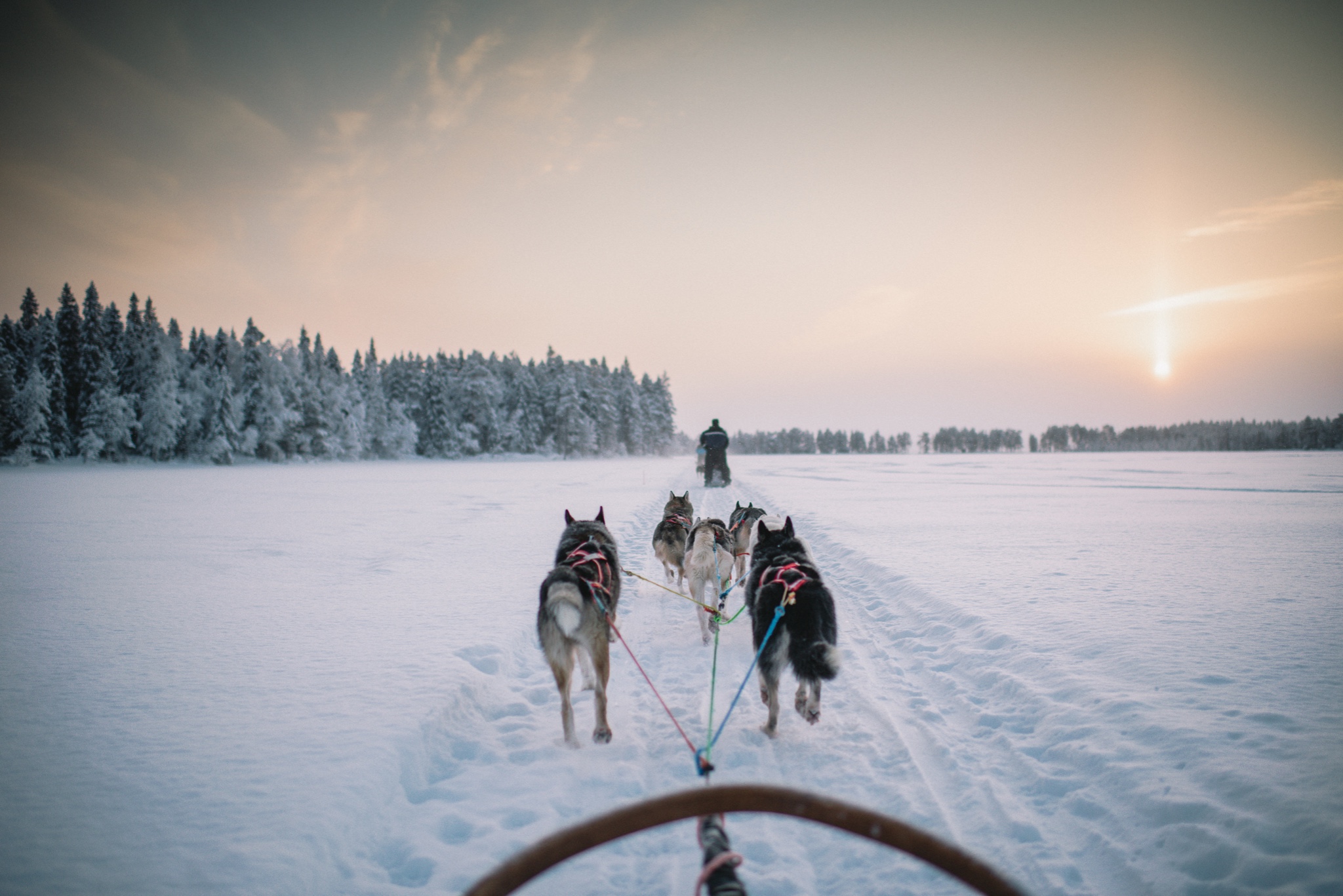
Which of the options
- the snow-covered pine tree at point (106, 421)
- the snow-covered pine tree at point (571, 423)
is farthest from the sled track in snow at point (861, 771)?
the snow-covered pine tree at point (571, 423)

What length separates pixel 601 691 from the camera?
374cm

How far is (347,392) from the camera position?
5750cm

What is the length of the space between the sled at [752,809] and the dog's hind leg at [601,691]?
2.55 meters

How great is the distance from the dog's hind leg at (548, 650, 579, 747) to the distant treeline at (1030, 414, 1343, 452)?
11347 centimetres

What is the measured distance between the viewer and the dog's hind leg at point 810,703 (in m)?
3.73

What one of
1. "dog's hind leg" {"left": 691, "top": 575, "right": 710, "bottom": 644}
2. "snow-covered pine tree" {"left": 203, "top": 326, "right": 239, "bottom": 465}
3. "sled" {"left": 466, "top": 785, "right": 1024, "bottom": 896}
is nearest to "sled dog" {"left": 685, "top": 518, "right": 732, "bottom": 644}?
"dog's hind leg" {"left": 691, "top": 575, "right": 710, "bottom": 644}

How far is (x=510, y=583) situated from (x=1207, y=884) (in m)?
7.18

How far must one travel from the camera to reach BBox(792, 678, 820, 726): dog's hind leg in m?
3.73

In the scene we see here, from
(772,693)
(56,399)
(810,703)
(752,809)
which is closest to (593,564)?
(772,693)

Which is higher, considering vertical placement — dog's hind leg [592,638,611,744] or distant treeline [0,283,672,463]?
distant treeline [0,283,672,463]

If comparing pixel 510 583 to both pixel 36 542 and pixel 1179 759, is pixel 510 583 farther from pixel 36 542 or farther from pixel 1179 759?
pixel 36 542

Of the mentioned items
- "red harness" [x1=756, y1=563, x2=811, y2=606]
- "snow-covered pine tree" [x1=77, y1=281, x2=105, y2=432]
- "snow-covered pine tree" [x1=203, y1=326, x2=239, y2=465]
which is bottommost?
"red harness" [x1=756, y1=563, x2=811, y2=606]

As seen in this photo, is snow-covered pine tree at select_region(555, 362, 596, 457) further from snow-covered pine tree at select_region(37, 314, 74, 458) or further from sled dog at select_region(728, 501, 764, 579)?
sled dog at select_region(728, 501, 764, 579)

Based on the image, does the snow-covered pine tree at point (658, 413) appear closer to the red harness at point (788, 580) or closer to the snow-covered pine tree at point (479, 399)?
the snow-covered pine tree at point (479, 399)
